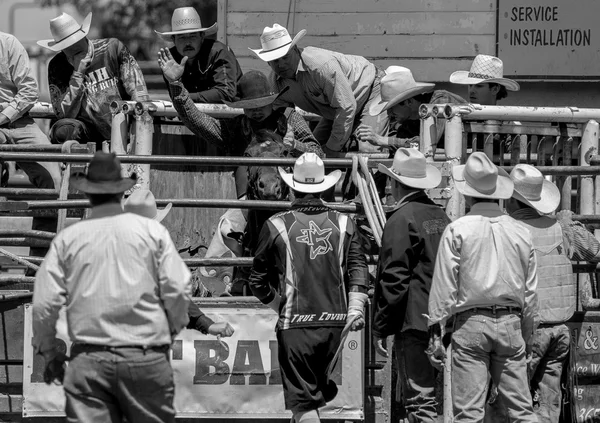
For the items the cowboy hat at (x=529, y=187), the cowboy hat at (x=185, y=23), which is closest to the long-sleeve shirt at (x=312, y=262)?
the cowboy hat at (x=529, y=187)

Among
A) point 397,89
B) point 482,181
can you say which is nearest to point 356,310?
point 482,181

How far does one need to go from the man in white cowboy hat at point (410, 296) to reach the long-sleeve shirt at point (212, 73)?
3.10 metres

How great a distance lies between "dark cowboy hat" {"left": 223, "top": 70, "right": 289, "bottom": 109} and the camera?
30.9 feet

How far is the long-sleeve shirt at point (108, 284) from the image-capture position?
596cm

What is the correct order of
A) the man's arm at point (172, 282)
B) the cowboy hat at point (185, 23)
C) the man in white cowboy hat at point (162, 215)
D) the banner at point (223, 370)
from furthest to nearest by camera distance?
the cowboy hat at point (185, 23) < the banner at point (223, 370) < the man in white cowboy hat at point (162, 215) < the man's arm at point (172, 282)

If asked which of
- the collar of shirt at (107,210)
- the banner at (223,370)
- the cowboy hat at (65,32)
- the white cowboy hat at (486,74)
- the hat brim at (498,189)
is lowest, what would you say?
the banner at (223,370)

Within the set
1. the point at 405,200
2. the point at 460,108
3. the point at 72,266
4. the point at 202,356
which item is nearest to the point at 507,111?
the point at 460,108

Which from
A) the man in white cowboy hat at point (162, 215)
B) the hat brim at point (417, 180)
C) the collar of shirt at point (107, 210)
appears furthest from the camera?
the hat brim at point (417, 180)

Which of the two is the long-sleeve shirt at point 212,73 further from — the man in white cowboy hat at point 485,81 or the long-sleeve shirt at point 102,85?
the man in white cowboy hat at point 485,81

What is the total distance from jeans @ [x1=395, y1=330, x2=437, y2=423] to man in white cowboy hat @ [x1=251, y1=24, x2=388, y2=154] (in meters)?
2.69

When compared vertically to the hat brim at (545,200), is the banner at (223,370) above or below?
below

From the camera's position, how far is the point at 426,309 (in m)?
7.54

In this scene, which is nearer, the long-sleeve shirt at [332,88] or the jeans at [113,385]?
the jeans at [113,385]

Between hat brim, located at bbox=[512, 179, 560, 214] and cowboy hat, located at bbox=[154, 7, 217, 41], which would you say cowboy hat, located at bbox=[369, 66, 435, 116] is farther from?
cowboy hat, located at bbox=[154, 7, 217, 41]
